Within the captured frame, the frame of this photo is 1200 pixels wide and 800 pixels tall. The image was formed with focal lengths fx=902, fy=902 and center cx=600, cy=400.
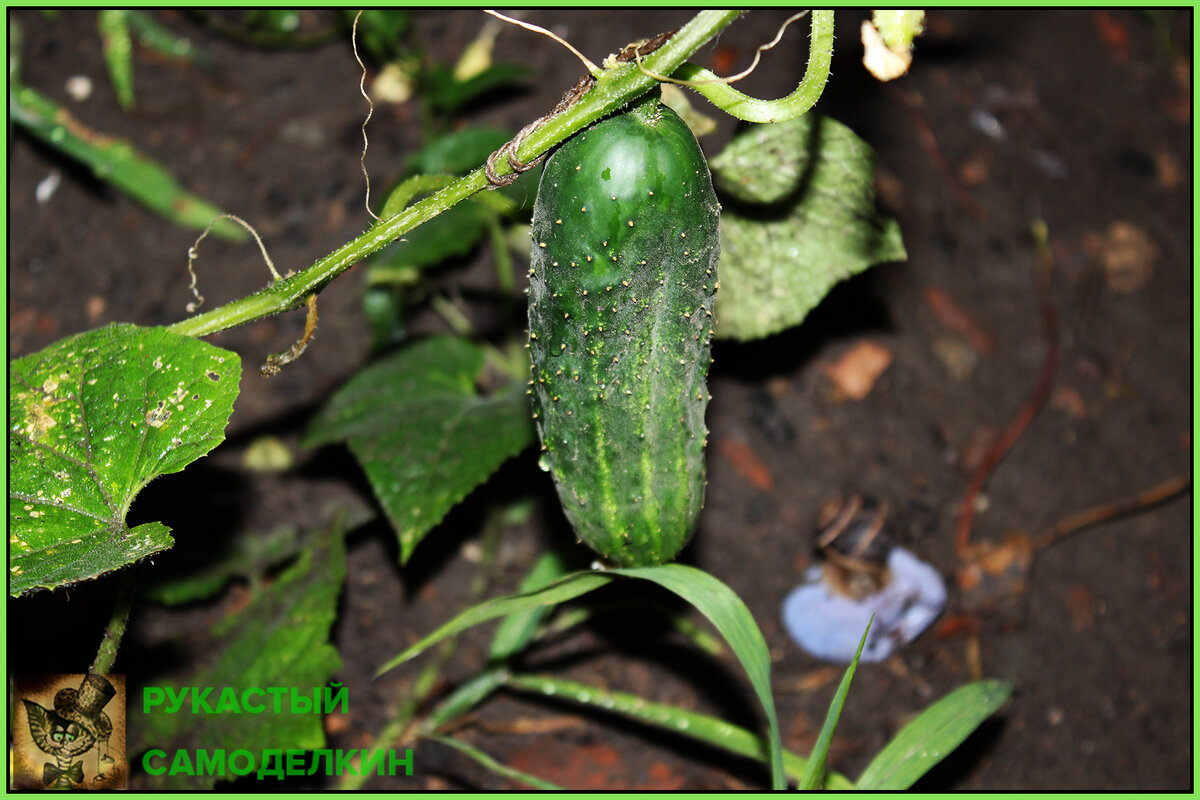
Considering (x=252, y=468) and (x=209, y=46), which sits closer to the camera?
(x=252, y=468)

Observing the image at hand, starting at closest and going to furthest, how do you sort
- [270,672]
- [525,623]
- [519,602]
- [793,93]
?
[793,93] → [519,602] → [270,672] → [525,623]

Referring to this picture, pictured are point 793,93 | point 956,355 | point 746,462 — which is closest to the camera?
point 793,93

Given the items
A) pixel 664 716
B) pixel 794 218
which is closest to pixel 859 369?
pixel 794 218

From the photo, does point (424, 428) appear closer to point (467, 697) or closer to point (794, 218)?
point (467, 697)

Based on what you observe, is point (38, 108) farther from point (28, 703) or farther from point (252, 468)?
point (28, 703)

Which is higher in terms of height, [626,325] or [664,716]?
[626,325]

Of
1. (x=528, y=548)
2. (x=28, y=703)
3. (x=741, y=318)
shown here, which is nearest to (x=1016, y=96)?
(x=741, y=318)
